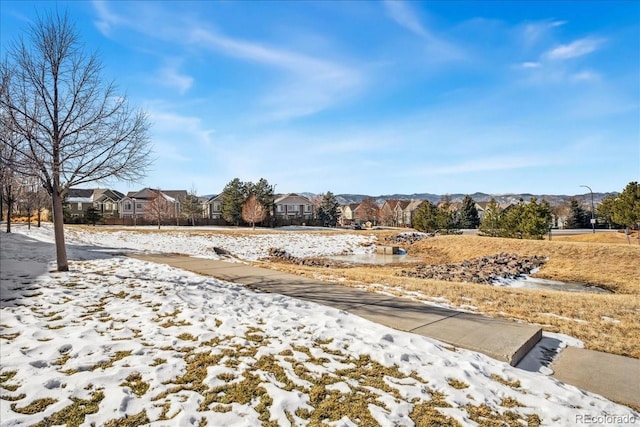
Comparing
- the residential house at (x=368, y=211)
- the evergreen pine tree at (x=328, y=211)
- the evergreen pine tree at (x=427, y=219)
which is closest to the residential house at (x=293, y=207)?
the evergreen pine tree at (x=328, y=211)

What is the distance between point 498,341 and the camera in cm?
479

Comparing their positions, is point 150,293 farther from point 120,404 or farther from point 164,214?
point 164,214

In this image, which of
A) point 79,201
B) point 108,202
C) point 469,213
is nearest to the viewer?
point 469,213

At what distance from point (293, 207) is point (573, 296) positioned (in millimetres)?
61285

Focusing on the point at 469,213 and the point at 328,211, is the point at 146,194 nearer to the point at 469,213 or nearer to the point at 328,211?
the point at 328,211

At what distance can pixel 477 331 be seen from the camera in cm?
523

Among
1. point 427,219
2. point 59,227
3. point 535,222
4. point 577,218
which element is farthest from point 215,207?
point 577,218

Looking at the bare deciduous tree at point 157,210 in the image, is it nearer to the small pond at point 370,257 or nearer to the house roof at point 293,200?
the house roof at point 293,200

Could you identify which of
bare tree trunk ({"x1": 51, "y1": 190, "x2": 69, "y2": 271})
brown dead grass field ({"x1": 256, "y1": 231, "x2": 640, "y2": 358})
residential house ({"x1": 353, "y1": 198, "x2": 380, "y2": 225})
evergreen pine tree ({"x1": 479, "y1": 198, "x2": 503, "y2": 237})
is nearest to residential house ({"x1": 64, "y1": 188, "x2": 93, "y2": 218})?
residential house ({"x1": 353, "y1": 198, "x2": 380, "y2": 225})

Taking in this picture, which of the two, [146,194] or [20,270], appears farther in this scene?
[146,194]

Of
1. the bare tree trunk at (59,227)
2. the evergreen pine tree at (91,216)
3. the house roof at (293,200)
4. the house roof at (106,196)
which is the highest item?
the house roof at (106,196)

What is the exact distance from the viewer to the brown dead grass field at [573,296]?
18.5ft

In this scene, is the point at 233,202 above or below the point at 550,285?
above

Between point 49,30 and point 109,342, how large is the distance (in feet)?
25.0
